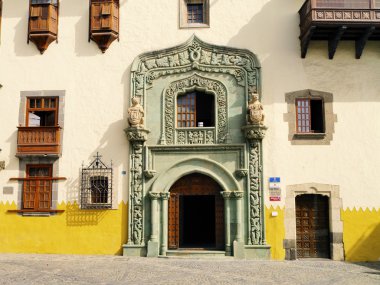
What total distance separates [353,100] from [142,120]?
24.6 ft

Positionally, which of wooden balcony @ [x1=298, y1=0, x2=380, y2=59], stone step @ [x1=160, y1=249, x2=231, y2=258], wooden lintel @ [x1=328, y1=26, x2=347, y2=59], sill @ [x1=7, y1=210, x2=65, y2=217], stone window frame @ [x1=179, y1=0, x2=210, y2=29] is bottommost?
stone step @ [x1=160, y1=249, x2=231, y2=258]

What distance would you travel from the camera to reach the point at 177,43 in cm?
1641

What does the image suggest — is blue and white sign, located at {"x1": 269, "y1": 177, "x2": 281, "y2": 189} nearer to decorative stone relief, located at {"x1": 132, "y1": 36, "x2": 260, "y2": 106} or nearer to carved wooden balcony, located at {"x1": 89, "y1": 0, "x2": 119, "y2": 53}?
decorative stone relief, located at {"x1": 132, "y1": 36, "x2": 260, "y2": 106}

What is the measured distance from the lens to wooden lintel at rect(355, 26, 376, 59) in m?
15.0

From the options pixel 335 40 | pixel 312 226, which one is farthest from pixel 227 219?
pixel 335 40

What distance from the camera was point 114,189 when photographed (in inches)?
622

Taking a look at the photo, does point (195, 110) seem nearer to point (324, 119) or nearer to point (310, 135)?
point (310, 135)

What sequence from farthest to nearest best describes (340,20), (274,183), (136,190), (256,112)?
(136,190) < (274,183) < (256,112) < (340,20)

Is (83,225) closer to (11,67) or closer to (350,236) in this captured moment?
(11,67)

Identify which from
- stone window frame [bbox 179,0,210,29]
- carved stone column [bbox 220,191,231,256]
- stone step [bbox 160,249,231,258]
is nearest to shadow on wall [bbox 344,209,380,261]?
carved stone column [bbox 220,191,231,256]

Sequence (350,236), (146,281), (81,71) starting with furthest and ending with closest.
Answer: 1. (81,71)
2. (350,236)
3. (146,281)

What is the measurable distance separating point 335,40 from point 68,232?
37.8 feet

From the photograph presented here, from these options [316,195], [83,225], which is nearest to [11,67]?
[83,225]

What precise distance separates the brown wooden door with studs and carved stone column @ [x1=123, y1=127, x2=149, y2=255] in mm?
5502
